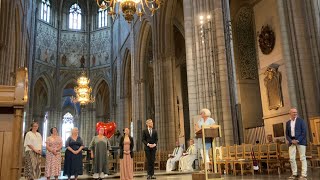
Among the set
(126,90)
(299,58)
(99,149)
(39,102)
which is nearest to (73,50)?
(39,102)

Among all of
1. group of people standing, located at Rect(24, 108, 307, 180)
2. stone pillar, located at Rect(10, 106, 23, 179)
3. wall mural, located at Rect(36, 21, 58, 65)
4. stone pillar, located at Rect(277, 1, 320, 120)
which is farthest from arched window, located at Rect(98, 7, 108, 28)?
stone pillar, located at Rect(10, 106, 23, 179)

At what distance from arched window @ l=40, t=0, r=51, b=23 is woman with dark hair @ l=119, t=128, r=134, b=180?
26.8 meters

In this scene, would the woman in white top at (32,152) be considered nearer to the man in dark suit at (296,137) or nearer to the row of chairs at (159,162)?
the man in dark suit at (296,137)

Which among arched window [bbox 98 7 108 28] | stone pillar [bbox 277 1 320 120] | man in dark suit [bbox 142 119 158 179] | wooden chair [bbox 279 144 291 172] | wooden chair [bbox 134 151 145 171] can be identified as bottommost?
wooden chair [bbox 134 151 145 171]

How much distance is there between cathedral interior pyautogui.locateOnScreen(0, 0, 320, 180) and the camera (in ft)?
34.3

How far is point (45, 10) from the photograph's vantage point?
3133cm

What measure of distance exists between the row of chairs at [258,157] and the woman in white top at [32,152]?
5.19m

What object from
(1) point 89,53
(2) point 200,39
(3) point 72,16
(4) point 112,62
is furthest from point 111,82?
(2) point 200,39

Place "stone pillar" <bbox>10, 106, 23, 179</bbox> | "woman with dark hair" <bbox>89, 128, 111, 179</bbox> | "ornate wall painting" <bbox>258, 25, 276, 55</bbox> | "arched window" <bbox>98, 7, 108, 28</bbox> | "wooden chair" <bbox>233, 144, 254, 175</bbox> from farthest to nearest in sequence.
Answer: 1. "arched window" <bbox>98, 7, 108, 28</bbox>
2. "ornate wall painting" <bbox>258, 25, 276, 55</bbox>
3. "wooden chair" <bbox>233, 144, 254, 175</bbox>
4. "woman with dark hair" <bbox>89, 128, 111, 179</bbox>
5. "stone pillar" <bbox>10, 106, 23, 179</bbox>

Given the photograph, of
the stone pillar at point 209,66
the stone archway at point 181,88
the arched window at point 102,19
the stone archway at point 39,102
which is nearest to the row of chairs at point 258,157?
the stone pillar at point 209,66

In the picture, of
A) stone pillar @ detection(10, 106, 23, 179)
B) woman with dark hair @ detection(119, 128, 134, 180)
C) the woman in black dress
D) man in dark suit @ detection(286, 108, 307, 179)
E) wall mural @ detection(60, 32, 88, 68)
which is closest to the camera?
stone pillar @ detection(10, 106, 23, 179)

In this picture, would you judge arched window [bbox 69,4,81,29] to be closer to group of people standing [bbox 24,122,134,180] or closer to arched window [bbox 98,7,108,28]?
arched window [bbox 98,7,108,28]

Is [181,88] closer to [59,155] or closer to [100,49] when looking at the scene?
[100,49]

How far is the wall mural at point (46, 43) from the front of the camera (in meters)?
29.5
